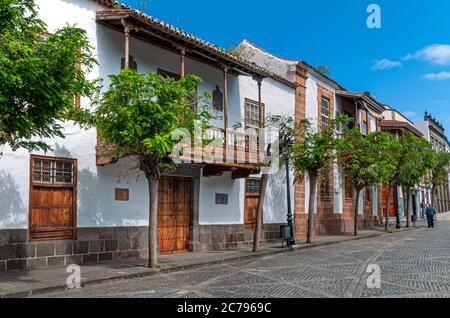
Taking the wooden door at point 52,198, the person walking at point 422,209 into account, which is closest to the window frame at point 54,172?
the wooden door at point 52,198

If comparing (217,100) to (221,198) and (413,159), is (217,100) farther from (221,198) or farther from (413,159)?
(413,159)

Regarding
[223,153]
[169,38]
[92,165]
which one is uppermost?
[169,38]

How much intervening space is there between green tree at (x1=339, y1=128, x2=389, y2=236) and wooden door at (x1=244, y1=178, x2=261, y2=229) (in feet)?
13.0

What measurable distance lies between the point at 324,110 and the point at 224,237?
9917 mm

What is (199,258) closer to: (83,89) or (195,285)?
(195,285)

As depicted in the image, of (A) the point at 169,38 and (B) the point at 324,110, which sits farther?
(B) the point at 324,110

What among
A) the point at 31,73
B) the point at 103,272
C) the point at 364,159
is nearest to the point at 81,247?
the point at 103,272

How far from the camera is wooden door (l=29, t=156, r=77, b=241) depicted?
37.8ft

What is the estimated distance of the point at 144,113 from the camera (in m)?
10.7

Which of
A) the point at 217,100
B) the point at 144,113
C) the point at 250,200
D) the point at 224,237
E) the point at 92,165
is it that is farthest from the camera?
the point at 250,200

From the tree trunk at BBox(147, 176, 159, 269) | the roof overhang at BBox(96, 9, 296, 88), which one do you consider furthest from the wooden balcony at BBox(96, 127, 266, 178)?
the roof overhang at BBox(96, 9, 296, 88)

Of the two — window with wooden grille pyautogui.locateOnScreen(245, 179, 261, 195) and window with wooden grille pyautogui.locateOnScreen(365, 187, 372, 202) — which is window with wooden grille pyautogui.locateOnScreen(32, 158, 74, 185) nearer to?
window with wooden grille pyautogui.locateOnScreen(245, 179, 261, 195)
